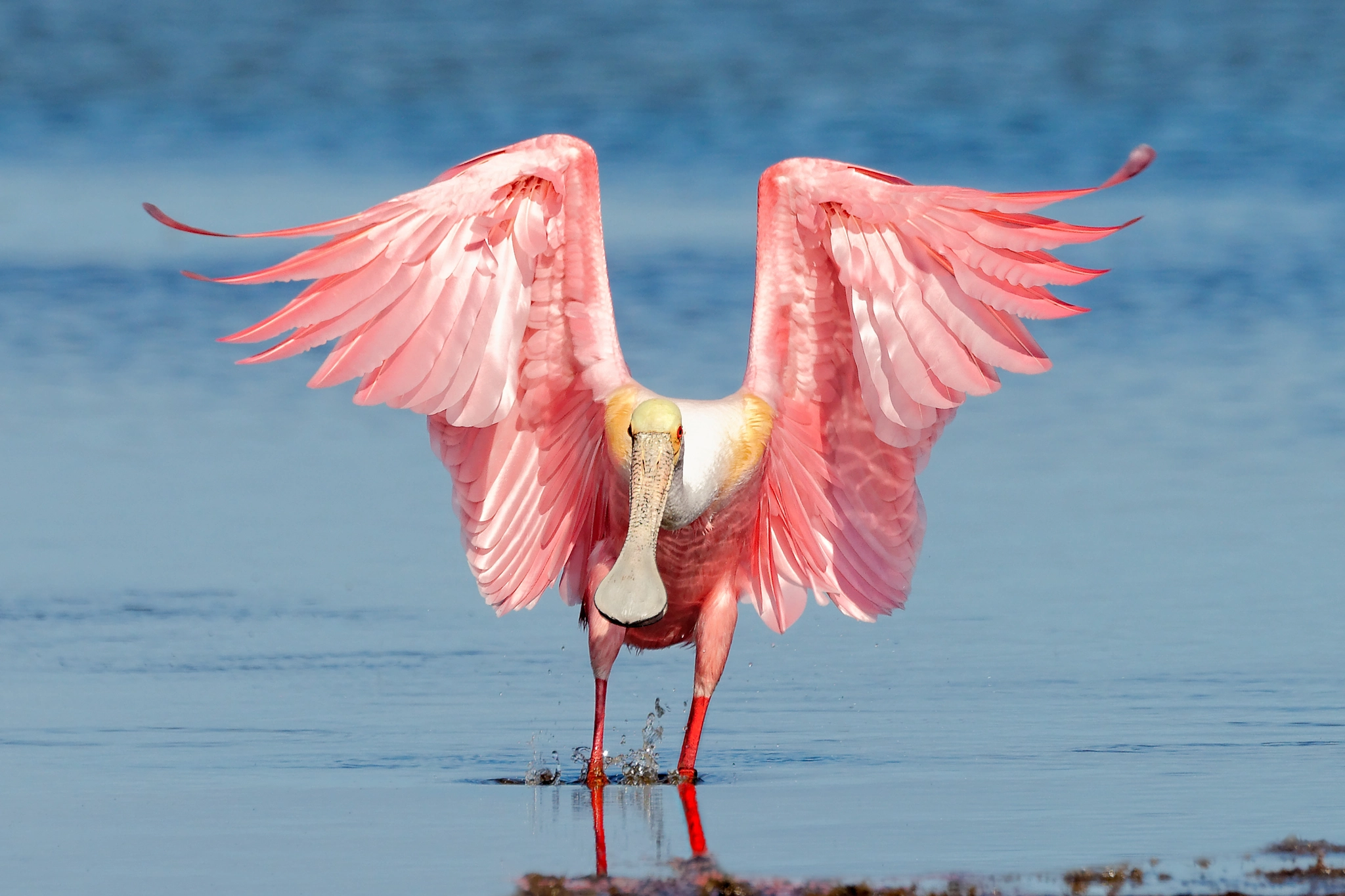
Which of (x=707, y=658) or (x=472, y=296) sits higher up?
(x=472, y=296)

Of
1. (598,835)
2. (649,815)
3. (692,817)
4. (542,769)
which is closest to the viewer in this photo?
(598,835)

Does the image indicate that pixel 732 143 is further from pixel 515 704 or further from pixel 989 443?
pixel 515 704

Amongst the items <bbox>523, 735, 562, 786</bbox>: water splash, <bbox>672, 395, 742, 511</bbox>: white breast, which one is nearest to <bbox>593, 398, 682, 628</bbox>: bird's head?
<bbox>672, 395, 742, 511</bbox>: white breast

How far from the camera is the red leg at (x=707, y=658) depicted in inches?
301

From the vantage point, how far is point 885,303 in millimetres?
7707

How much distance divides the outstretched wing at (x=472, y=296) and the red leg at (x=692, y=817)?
1416mm

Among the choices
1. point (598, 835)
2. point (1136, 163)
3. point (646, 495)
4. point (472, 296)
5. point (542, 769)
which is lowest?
point (598, 835)

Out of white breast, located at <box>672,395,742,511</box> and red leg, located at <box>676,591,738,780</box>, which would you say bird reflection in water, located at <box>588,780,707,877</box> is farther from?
white breast, located at <box>672,395,742,511</box>

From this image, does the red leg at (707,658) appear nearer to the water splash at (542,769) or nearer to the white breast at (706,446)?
the water splash at (542,769)

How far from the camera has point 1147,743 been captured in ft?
25.0

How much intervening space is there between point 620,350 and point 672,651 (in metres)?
2.04

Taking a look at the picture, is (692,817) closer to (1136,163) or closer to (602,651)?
(602,651)

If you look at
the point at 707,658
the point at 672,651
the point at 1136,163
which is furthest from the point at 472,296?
the point at 672,651

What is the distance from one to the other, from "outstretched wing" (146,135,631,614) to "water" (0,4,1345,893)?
1201mm
